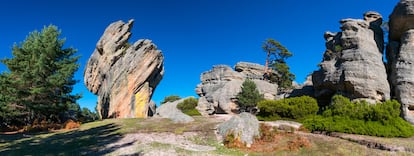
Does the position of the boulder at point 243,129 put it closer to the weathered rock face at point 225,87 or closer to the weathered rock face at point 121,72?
the weathered rock face at point 121,72

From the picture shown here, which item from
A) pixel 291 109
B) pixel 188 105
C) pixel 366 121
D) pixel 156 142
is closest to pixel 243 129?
pixel 156 142

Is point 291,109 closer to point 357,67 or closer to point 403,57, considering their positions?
point 357,67

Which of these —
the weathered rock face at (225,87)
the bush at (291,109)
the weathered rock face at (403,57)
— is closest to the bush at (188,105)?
the weathered rock face at (225,87)

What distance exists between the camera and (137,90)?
34406 mm

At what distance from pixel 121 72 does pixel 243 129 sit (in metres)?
23.5

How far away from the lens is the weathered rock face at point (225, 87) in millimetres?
43094

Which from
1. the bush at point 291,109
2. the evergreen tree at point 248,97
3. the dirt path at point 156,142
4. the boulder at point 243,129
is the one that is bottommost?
the dirt path at point 156,142

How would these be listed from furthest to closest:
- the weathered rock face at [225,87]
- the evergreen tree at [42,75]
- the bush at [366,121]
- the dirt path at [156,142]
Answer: the weathered rock face at [225,87] → the evergreen tree at [42,75] → the bush at [366,121] → the dirt path at [156,142]

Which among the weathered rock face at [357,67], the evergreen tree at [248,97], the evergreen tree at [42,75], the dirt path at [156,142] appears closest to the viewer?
the dirt path at [156,142]

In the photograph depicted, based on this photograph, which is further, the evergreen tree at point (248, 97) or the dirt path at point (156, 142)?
the evergreen tree at point (248, 97)

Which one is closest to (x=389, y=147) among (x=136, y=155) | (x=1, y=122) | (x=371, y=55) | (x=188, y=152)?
(x=188, y=152)

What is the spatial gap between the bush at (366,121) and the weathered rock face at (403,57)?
7670 mm

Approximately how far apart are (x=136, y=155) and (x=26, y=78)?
725 inches

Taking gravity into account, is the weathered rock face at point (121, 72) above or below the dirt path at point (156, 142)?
above
